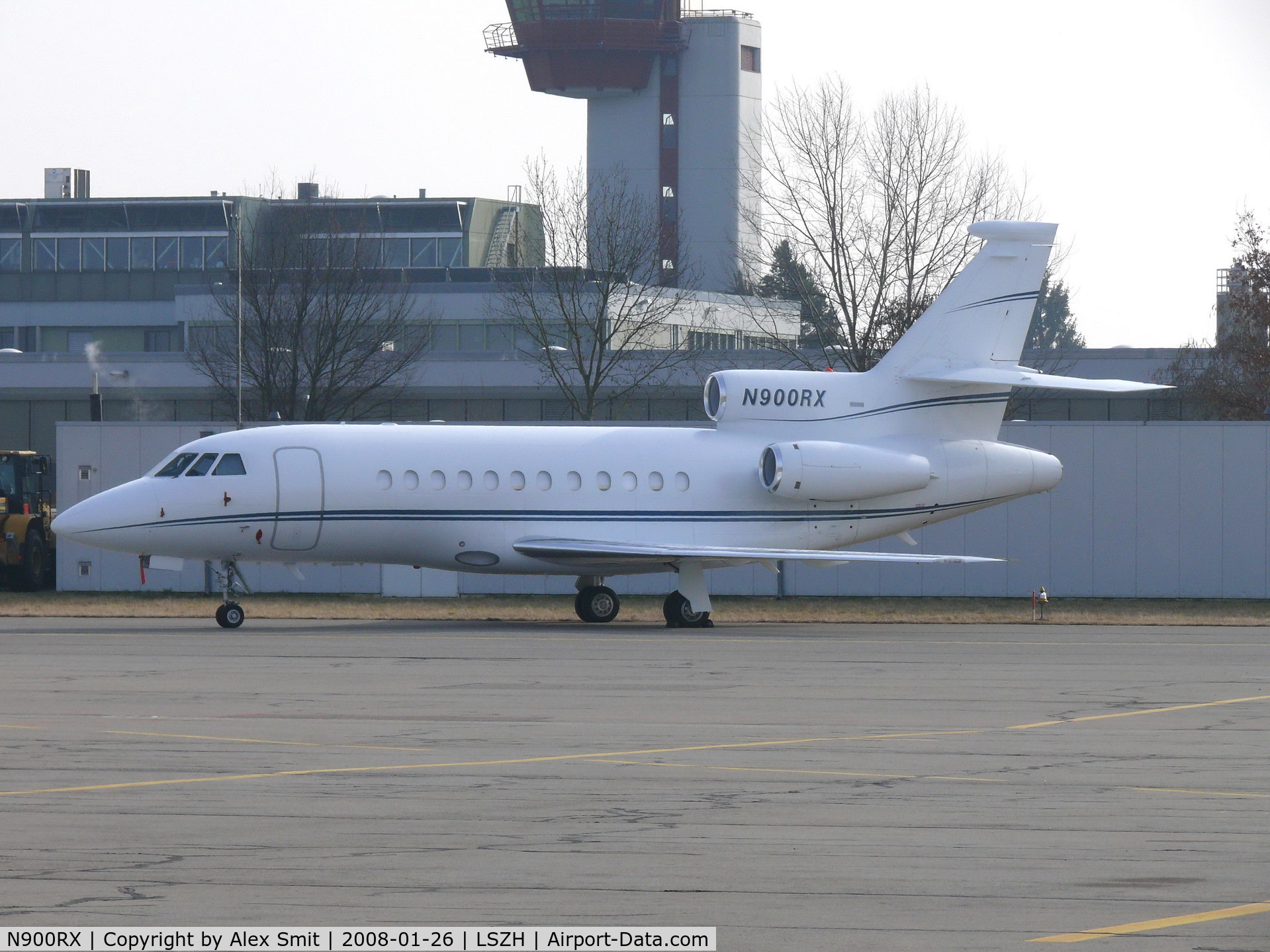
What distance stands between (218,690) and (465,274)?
64.2 meters

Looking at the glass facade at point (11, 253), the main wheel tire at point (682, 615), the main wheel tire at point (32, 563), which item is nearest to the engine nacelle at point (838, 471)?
the main wheel tire at point (682, 615)

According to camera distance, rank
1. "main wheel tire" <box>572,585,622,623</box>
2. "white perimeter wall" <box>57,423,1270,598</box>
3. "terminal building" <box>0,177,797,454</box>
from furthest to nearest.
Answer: "terminal building" <box>0,177,797,454</box> → "white perimeter wall" <box>57,423,1270,598</box> → "main wheel tire" <box>572,585,622,623</box>

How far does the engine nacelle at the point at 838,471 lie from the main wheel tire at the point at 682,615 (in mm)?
2455

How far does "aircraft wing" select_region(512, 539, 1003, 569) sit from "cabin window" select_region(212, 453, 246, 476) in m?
4.57

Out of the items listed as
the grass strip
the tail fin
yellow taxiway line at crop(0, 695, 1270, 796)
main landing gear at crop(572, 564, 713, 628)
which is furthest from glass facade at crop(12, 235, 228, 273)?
yellow taxiway line at crop(0, 695, 1270, 796)

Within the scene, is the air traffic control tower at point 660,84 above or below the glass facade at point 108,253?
above

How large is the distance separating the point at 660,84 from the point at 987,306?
72.0 metres

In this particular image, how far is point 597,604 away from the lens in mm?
28578

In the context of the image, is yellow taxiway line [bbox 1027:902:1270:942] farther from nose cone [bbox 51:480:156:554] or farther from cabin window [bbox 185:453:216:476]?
cabin window [bbox 185:453:216:476]

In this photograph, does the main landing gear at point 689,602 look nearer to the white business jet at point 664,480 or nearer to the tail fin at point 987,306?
the white business jet at point 664,480

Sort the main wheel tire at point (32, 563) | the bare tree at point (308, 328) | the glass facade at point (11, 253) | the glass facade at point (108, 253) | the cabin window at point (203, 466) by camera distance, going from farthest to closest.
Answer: the glass facade at point (11, 253)
the glass facade at point (108, 253)
the bare tree at point (308, 328)
the main wheel tire at point (32, 563)
the cabin window at point (203, 466)

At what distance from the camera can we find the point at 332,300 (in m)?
53.7

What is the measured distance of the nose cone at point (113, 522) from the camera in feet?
85.0

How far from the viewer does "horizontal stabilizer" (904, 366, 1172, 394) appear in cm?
2741
